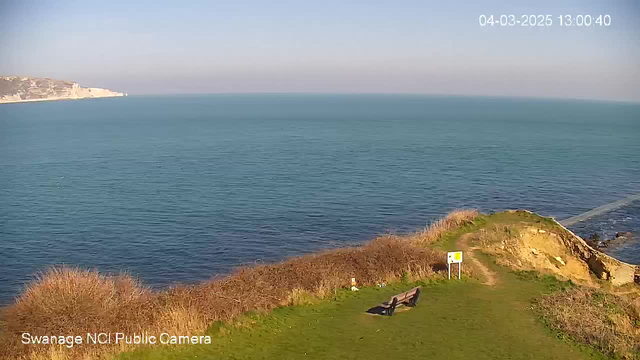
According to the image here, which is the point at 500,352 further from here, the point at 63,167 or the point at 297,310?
the point at 63,167

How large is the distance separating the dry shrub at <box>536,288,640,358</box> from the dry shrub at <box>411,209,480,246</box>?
418 inches

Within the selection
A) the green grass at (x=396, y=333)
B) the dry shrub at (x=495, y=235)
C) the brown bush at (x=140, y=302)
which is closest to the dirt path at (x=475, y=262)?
the dry shrub at (x=495, y=235)

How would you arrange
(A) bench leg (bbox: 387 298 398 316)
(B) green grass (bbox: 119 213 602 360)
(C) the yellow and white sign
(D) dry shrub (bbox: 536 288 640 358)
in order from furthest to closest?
(C) the yellow and white sign → (A) bench leg (bbox: 387 298 398 316) → (D) dry shrub (bbox: 536 288 640 358) → (B) green grass (bbox: 119 213 602 360)

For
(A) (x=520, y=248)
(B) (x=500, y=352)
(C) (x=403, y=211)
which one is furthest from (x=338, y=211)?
(B) (x=500, y=352)

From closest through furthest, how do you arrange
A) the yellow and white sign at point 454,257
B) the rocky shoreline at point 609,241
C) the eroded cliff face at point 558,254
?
the yellow and white sign at point 454,257 → the eroded cliff face at point 558,254 → the rocky shoreline at point 609,241

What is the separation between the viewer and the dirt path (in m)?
27.9

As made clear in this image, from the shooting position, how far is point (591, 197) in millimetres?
68812

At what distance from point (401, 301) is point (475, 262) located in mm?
9273

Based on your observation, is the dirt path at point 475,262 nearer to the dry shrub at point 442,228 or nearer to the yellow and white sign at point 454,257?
the dry shrub at point 442,228

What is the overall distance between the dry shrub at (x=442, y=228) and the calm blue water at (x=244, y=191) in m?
10.8

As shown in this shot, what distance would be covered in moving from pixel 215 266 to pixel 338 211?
19.5 metres

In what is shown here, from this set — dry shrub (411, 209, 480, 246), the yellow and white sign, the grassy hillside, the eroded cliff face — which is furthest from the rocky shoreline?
the yellow and white sign

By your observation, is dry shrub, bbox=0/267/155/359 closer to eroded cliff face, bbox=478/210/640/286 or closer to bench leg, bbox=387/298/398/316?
bench leg, bbox=387/298/398/316

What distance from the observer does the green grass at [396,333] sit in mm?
18500
